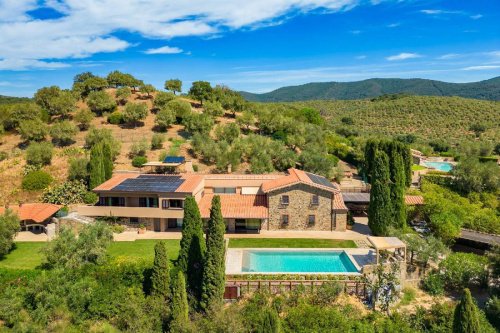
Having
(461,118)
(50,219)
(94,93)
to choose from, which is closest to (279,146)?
(50,219)

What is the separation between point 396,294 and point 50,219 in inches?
1209

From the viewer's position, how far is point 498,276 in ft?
74.4

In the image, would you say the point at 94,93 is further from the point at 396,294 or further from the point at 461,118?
the point at 461,118

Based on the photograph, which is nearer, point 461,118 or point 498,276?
point 498,276

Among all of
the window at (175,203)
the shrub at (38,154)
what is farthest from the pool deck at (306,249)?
the shrub at (38,154)

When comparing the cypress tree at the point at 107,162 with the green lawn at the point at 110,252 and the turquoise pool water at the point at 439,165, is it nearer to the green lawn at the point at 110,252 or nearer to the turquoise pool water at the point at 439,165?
the green lawn at the point at 110,252

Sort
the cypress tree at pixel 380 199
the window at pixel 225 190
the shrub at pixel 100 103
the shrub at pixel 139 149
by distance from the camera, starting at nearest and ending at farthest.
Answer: the cypress tree at pixel 380 199
the window at pixel 225 190
the shrub at pixel 139 149
the shrub at pixel 100 103

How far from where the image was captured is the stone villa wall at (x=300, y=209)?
109 feet

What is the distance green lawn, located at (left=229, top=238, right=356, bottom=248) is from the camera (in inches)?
1182

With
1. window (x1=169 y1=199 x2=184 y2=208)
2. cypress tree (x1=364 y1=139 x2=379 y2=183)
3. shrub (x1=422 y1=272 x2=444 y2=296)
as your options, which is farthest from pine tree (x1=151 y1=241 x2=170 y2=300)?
cypress tree (x1=364 y1=139 x2=379 y2=183)

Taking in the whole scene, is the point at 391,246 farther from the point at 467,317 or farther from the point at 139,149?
the point at 139,149

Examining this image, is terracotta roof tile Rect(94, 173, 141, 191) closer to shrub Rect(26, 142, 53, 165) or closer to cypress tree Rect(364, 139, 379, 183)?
shrub Rect(26, 142, 53, 165)

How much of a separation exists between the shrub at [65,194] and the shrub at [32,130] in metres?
19.4

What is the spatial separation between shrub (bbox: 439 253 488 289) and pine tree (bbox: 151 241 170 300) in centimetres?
1819
